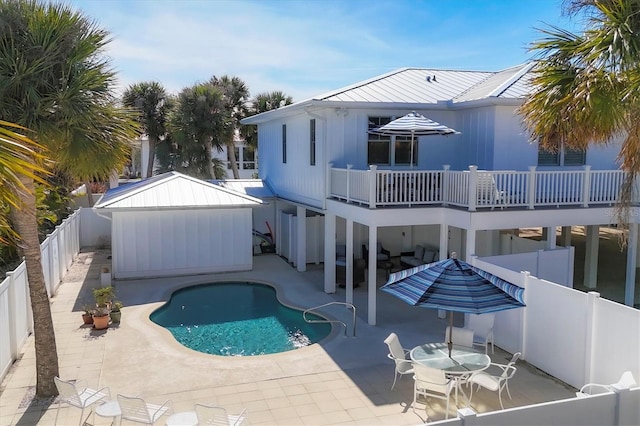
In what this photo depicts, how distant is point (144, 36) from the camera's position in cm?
1489

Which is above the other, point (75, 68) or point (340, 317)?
point (75, 68)

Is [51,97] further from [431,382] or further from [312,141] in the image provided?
[312,141]

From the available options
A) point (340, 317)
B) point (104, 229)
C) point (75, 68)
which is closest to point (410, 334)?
point (340, 317)

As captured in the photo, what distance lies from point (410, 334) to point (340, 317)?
211cm

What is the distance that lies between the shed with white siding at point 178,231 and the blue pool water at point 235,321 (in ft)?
5.29

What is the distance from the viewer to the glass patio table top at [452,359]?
8.60m

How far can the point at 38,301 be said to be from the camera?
28.1 ft

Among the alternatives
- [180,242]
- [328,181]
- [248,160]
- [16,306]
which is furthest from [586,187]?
[248,160]

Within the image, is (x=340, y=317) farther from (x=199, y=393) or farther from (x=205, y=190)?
(x=205, y=190)

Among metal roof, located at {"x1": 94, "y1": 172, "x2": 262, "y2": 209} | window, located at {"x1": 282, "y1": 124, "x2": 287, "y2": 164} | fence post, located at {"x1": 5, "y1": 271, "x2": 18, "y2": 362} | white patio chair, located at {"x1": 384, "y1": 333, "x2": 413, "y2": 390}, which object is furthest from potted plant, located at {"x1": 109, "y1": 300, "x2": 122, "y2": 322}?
window, located at {"x1": 282, "y1": 124, "x2": 287, "y2": 164}

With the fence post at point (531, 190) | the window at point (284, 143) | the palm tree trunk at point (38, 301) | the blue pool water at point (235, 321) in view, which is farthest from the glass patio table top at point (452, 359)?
the window at point (284, 143)

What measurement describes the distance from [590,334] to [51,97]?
9742 mm

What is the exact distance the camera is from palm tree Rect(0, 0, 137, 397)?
25.9 ft

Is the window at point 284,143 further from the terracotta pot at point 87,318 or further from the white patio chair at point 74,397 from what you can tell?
the white patio chair at point 74,397
